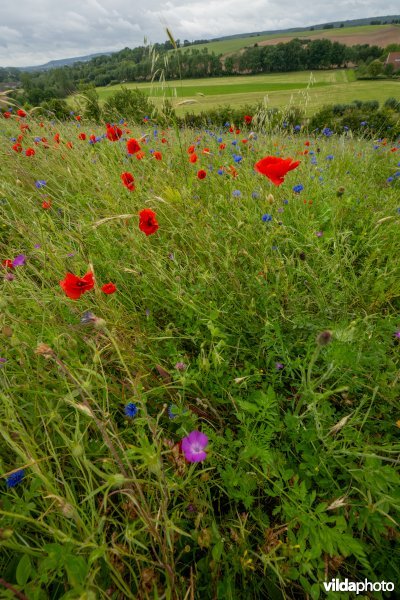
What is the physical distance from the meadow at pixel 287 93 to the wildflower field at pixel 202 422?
2.84ft

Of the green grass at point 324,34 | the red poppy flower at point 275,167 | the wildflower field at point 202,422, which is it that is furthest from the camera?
the green grass at point 324,34

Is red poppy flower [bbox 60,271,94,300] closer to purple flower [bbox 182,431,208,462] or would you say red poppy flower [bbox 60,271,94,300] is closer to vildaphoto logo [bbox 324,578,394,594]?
purple flower [bbox 182,431,208,462]

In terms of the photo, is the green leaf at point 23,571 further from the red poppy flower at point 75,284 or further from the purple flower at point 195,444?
the red poppy flower at point 75,284

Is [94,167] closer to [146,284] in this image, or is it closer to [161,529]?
[146,284]

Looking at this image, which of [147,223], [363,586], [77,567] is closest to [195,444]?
[77,567]

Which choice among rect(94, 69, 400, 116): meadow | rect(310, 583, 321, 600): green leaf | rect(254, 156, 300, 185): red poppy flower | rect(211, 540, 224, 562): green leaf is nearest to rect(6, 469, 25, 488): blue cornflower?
rect(211, 540, 224, 562): green leaf

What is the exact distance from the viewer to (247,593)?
1.01 metres

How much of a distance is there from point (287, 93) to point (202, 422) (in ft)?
42.6

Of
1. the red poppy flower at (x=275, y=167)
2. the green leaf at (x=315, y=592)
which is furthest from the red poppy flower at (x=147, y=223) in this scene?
the green leaf at (x=315, y=592)

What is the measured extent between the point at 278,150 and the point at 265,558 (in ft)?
11.8

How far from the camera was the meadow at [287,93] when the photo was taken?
8.88 ft

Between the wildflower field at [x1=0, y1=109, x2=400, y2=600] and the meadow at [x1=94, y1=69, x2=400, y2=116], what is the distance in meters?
0.87

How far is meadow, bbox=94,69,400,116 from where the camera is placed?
8.88ft

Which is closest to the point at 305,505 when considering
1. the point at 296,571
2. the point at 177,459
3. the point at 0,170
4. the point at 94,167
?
the point at 296,571
